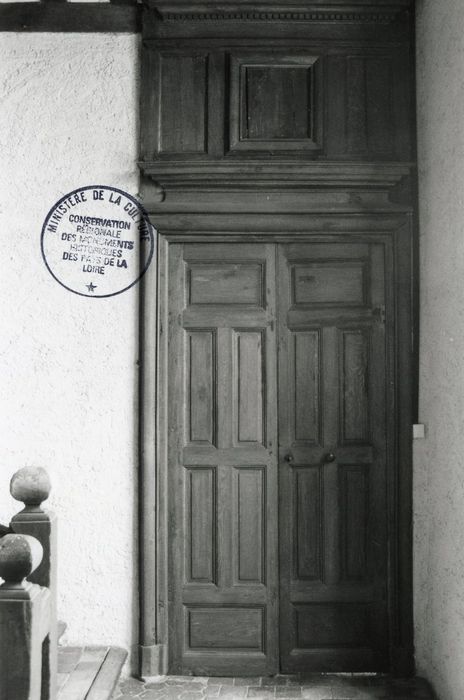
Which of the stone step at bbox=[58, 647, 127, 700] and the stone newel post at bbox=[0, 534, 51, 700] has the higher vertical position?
the stone newel post at bbox=[0, 534, 51, 700]

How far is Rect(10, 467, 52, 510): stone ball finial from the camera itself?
2324 mm

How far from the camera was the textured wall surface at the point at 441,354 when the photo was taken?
3.05m

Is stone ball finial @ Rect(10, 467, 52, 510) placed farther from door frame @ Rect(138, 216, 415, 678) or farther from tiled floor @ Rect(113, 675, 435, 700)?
tiled floor @ Rect(113, 675, 435, 700)

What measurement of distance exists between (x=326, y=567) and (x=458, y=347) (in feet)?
4.46

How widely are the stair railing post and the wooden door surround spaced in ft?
3.82

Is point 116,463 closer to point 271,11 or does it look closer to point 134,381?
point 134,381

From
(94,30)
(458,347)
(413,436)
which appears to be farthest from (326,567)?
(94,30)

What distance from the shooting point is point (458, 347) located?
3.06 metres

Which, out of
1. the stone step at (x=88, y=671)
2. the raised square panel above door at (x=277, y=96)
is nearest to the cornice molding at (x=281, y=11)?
the raised square panel above door at (x=277, y=96)

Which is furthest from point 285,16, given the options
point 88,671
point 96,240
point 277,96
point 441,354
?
point 88,671

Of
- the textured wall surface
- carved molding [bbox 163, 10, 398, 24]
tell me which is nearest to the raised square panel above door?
carved molding [bbox 163, 10, 398, 24]

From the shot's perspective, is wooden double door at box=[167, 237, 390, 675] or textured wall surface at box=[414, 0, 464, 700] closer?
textured wall surface at box=[414, 0, 464, 700]

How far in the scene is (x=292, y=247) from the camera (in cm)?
357

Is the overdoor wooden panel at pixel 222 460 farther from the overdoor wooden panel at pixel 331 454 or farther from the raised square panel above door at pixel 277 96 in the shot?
the raised square panel above door at pixel 277 96
